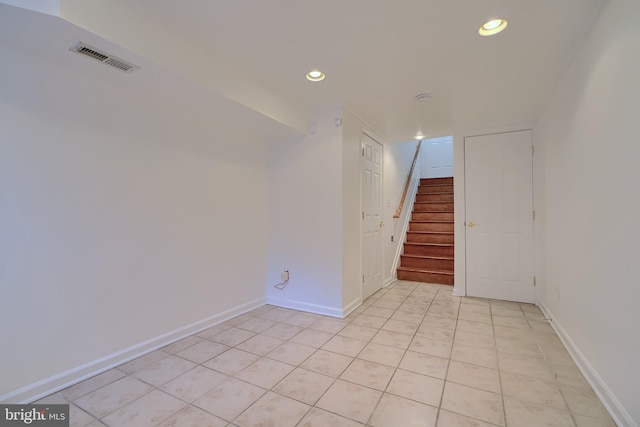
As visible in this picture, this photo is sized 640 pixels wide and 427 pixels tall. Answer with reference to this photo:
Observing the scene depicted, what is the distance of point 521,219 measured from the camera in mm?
3436

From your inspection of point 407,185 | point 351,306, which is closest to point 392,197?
point 407,185

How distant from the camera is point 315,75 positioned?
2381mm

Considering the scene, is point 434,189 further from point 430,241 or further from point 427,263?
point 427,263

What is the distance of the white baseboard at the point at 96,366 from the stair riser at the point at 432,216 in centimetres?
413

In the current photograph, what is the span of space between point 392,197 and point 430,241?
45.4 inches

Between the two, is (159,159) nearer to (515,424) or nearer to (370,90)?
(370,90)

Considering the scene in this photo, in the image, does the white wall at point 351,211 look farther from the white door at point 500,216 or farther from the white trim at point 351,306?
the white door at point 500,216

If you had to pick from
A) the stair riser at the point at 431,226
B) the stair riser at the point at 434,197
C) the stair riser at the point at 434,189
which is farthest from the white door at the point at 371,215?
the stair riser at the point at 434,189

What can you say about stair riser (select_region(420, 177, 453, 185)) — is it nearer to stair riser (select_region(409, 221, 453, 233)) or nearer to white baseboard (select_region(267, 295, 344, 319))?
stair riser (select_region(409, 221, 453, 233))

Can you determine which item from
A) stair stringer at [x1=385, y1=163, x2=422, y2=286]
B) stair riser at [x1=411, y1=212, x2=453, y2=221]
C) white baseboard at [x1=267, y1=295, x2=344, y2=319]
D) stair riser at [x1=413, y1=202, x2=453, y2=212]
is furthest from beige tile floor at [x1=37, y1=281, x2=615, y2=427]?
stair riser at [x1=413, y1=202, x2=453, y2=212]

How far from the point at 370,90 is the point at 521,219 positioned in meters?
2.53

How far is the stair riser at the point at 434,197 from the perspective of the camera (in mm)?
5677

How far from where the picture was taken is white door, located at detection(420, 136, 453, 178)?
6.87 m

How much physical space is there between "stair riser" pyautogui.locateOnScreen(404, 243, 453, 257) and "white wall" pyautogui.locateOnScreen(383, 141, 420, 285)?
0.19m
